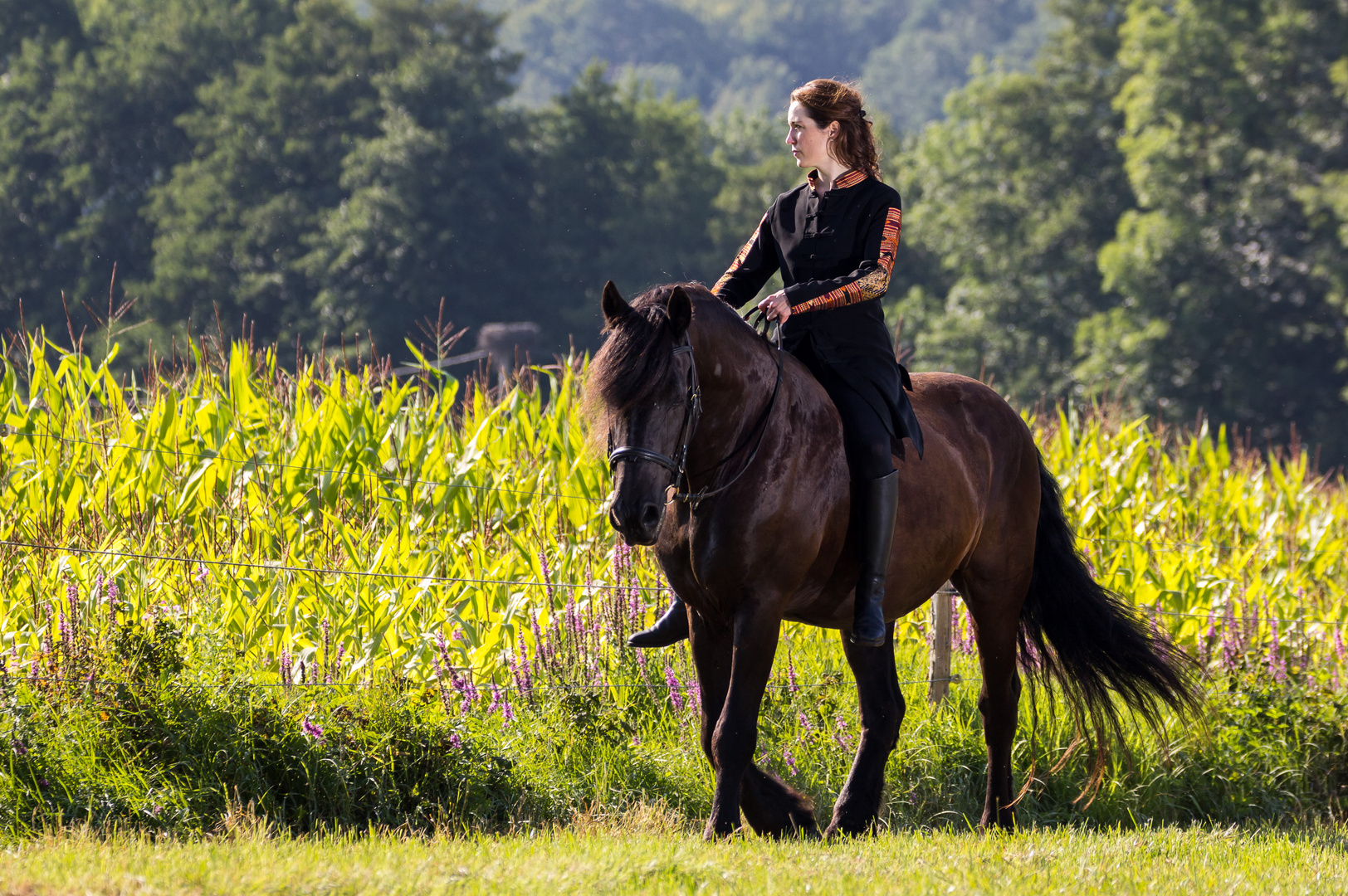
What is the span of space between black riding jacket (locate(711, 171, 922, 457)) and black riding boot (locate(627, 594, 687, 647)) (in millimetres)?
954

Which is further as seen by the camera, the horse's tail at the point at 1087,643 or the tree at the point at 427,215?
the tree at the point at 427,215

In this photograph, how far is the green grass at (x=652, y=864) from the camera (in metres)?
3.64

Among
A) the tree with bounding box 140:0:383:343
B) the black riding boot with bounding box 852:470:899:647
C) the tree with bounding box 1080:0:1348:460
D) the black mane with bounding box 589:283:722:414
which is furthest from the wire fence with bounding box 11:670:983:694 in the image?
the tree with bounding box 140:0:383:343

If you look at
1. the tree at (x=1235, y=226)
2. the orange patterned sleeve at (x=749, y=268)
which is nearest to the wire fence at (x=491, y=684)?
the orange patterned sleeve at (x=749, y=268)

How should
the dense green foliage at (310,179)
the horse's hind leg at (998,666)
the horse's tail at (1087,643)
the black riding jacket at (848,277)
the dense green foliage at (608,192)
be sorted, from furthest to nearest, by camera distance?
the dense green foliage at (310,179), the dense green foliage at (608,192), the horse's tail at (1087,643), the horse's hind leg at (998,666), the black riding jacket at (848,277)

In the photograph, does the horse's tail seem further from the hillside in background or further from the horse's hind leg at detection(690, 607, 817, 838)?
the hillside in background

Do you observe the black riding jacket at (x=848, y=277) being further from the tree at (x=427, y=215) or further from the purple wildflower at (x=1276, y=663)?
the tree at (x=427, y=215)

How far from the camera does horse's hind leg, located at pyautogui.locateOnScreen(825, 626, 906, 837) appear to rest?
520 cm

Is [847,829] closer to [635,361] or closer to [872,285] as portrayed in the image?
[872,285]

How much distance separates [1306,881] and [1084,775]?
2.10 meters

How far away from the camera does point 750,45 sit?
19075 cm

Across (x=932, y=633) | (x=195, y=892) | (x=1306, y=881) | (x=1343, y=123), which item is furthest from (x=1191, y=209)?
(x=195, y=892)

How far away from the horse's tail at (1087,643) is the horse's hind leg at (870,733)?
0.91 metres

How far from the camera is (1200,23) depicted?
103ft
